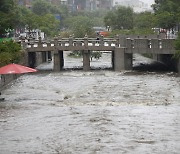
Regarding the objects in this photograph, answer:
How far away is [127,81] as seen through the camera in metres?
45.0

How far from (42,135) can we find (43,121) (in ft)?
10.6

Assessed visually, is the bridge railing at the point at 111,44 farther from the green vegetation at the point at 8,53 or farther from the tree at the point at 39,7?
the tree at the point at 39,7

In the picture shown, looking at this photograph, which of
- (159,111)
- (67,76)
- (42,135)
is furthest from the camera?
(67,76)

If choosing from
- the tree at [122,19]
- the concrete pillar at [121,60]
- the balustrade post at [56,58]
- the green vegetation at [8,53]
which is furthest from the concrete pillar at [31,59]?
the tree at [122,19]

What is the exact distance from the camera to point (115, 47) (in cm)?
5616

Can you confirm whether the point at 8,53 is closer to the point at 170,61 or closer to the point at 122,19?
the point at 170,61

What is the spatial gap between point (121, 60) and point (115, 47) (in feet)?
5.13

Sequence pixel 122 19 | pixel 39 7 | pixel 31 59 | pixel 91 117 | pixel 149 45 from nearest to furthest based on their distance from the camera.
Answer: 1. pixel 91 117
2. pixel 149 45
3. pixel 31 59
4. pixel 122 19
5. pixel 39 7

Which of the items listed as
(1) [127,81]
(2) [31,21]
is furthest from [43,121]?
(2) [31,21]

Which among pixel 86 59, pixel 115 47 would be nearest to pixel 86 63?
pixel 86 59

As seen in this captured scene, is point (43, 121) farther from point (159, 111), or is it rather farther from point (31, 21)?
point (31, 21)

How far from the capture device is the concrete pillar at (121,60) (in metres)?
55.4

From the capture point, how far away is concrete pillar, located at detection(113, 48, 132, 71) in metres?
55.4

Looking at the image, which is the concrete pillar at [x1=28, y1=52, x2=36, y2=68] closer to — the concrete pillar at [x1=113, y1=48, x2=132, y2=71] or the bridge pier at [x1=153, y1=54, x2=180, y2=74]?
the concrete pillar at [x1=113, y1=48, x2=132, y2=71]
